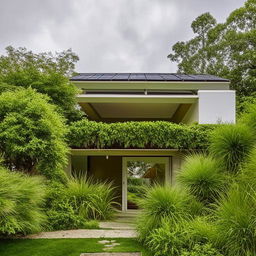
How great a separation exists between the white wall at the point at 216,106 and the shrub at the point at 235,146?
4035 millimetres

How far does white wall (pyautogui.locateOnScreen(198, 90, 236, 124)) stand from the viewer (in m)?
12.5

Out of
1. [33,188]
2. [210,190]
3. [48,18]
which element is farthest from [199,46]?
[33,188]

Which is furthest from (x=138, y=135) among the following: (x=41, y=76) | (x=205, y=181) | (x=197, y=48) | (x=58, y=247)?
(x=197, y=48)

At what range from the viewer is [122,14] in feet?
58.7

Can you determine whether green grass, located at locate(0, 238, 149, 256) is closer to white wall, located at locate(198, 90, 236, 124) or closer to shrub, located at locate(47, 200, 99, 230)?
shrub, located at locate(47, 200, 99, 230)

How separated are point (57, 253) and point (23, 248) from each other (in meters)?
0.97

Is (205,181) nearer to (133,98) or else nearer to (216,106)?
(216,106)

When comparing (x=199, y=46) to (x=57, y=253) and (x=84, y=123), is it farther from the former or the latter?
(x=57, y=253)

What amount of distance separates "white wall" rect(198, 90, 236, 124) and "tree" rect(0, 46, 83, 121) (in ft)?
17.8

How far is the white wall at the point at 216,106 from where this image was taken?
41.1 ft

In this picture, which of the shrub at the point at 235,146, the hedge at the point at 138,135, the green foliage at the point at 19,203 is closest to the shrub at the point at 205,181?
the shrub at the point at 235,146

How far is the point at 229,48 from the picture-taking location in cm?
2334

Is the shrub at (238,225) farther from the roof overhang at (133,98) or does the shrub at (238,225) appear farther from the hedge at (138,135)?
the roof overhang at (133,98)

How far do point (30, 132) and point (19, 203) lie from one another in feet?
7.08
